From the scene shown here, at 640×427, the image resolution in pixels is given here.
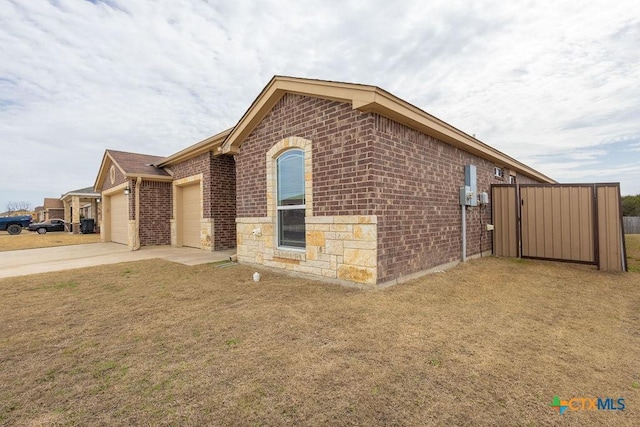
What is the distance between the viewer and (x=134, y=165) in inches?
520

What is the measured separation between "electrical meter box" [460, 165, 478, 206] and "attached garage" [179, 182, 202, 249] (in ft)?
31.1

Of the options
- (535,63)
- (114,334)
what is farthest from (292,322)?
(535,63)

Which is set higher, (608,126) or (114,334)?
(608,126)

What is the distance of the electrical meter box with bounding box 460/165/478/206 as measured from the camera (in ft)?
25.9

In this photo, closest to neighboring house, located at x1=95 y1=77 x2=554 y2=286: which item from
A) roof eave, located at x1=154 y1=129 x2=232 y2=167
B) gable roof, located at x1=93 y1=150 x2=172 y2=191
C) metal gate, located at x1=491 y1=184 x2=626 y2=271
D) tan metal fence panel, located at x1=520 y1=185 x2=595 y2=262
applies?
roof eave, located at x1=154 y1=129 x2=232 y2=167

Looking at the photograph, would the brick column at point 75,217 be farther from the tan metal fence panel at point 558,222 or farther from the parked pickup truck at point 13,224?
the tan metal fence panel at point 558,222

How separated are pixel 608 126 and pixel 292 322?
1939 centimetres

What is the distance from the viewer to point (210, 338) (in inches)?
132

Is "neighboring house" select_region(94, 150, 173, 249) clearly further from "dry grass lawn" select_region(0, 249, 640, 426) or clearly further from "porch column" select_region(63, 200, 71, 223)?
"porch column" select_region(63, 200, 71, 223)

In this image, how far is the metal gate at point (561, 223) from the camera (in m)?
7.22

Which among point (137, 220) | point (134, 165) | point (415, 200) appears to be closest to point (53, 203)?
point (134, 165)

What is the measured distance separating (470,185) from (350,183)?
464cm

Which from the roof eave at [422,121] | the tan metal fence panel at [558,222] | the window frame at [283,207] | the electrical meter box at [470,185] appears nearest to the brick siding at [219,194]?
the window frame at [283,207]

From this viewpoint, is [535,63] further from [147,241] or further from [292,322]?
[147,241]
